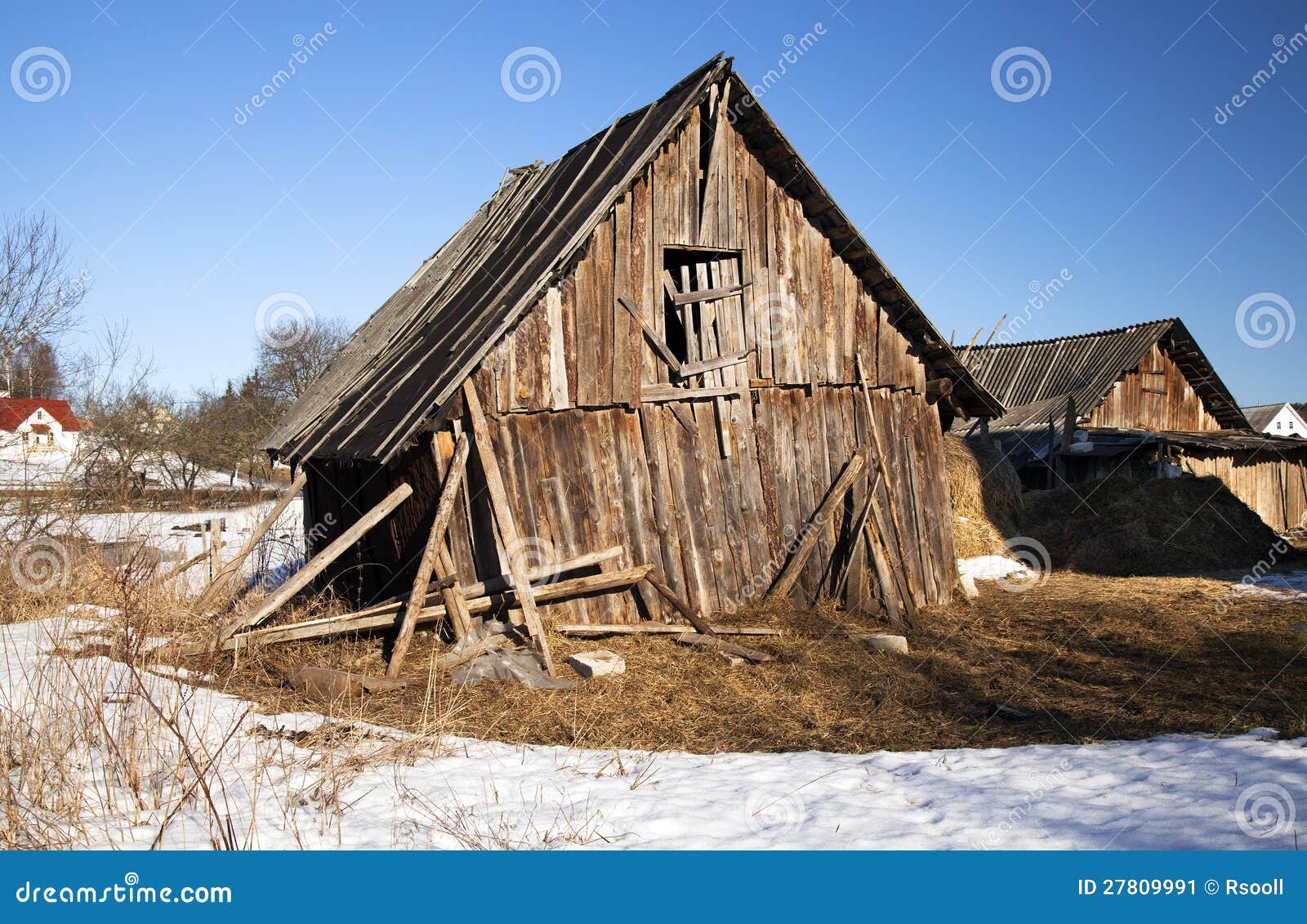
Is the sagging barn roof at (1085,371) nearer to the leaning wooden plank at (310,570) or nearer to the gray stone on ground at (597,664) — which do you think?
the gray stone on ground at (597,664)

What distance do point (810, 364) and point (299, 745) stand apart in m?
7.94

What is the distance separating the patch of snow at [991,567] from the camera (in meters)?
16.8

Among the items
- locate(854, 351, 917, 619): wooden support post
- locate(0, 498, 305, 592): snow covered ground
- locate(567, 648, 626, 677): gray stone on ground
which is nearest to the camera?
locate(567, 648, 626, 677): gray stone on ground

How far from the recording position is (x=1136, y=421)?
87.3ft

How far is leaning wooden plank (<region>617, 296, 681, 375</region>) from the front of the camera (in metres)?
10.4

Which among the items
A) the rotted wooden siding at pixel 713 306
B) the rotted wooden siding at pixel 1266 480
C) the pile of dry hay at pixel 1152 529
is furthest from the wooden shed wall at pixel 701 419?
the rotted wooden siding at pixel 1266 480

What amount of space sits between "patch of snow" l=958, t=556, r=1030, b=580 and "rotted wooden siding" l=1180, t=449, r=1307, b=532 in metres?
8.46

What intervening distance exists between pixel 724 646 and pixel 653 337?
3.64m

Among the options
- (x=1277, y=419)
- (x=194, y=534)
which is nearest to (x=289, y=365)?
(x=194, y=534)

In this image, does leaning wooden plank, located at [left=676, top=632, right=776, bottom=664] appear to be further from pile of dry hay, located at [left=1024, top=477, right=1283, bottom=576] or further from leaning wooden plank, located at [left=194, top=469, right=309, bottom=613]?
pile of dry hay, located at [left=1024, top=477, right=1283, bottom=576]

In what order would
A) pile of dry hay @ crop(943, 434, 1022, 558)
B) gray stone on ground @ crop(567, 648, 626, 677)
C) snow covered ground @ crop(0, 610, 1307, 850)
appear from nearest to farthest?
snow covered ground @ crop(0, 610, 1307, 850) → gray stone on ground @ crop(567, 648, 626, 677) → pile of dry hay @ crop(943, 434, 1022, 558)

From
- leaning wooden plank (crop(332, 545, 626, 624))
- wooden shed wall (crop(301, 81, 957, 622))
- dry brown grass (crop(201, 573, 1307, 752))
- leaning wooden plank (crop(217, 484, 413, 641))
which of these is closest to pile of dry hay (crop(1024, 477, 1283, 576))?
dry brown grass (crop(201, 573, 1307, 752))

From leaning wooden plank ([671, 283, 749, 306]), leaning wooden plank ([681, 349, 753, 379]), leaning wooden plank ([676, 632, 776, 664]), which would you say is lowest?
leaning wooden plank ([676, 632, 776, 664])

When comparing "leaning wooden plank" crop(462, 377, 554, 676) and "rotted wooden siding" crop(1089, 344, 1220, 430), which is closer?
"leaning wooden plank" crop(462, 377, 554, 676)
